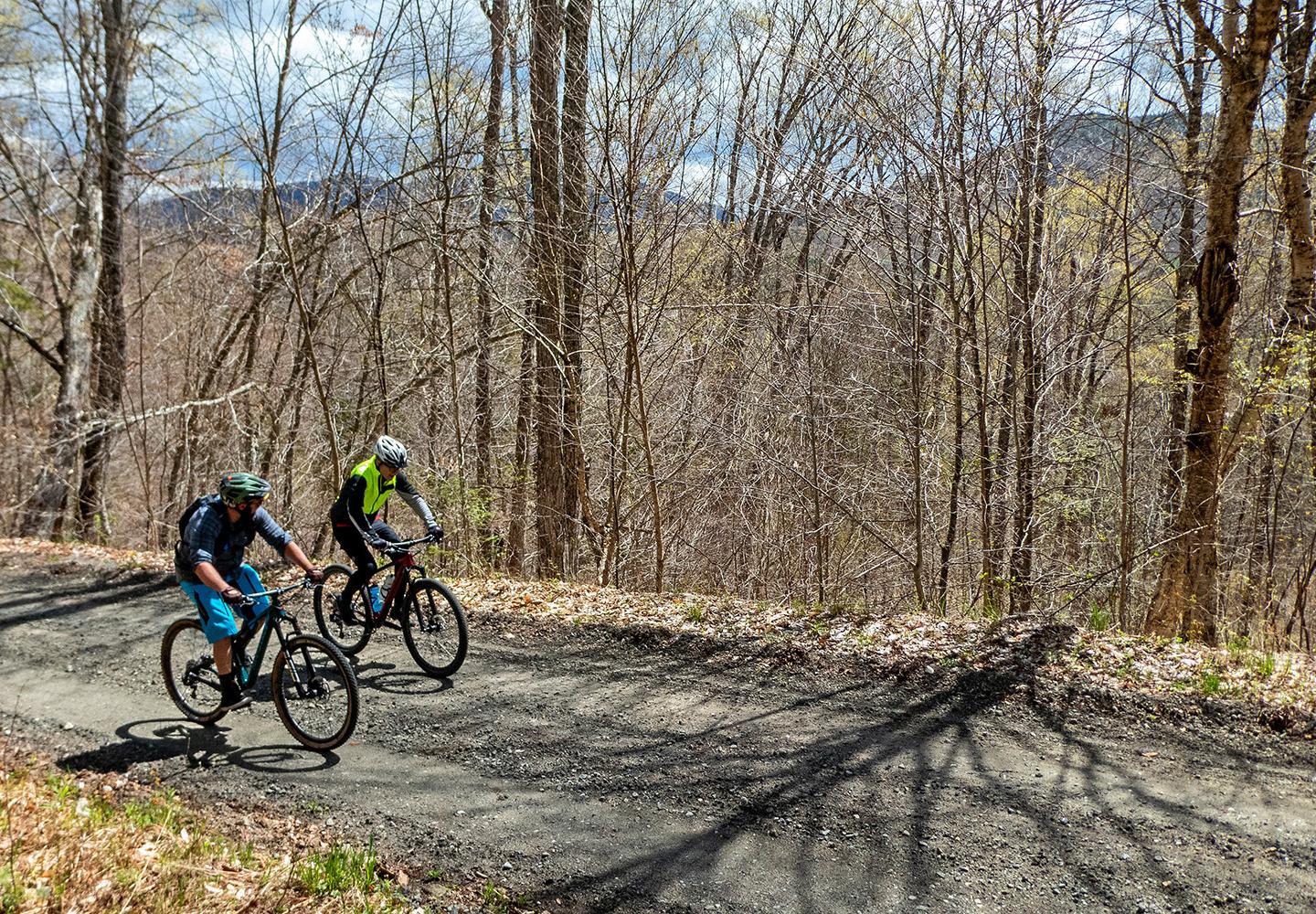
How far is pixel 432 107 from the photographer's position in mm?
12352

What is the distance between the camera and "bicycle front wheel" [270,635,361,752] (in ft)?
19.5

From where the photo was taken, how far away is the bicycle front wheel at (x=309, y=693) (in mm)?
5941

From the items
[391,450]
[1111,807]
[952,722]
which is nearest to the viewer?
[1111,807]

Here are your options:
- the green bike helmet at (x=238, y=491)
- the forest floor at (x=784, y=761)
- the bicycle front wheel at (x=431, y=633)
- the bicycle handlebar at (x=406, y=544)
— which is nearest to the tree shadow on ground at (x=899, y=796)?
the forest floor at (x=784, y=761)

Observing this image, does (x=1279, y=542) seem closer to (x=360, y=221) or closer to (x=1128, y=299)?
(x=1128, y=299)

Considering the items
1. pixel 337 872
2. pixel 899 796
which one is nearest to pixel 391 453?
pixel 337 872

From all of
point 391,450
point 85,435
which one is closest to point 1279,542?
point 391,450

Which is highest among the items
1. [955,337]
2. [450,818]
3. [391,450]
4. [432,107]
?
[432,107]

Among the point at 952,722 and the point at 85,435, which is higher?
the point at 85,435

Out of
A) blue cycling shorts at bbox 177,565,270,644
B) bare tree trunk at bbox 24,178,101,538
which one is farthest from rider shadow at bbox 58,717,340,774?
bare tree trunk at bbox 24,178,101,538

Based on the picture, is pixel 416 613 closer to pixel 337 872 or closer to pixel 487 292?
pixel 337 872

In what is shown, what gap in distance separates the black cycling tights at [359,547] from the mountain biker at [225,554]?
1351 millimetres

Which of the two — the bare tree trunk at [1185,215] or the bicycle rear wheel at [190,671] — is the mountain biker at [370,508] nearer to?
the bicycle rear wheel at [190,671]

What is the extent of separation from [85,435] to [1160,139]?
19035 mm
